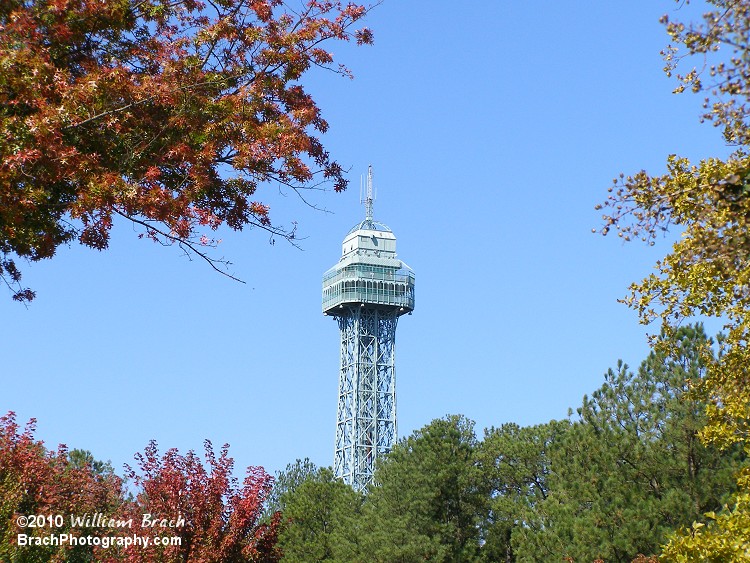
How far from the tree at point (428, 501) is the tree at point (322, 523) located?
4.00ft

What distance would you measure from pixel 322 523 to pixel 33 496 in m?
24.1

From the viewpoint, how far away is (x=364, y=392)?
96.9 meters

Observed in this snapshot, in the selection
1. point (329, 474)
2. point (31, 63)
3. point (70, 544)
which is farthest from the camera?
point (329, 474)

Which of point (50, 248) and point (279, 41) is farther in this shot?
point (279, 41)

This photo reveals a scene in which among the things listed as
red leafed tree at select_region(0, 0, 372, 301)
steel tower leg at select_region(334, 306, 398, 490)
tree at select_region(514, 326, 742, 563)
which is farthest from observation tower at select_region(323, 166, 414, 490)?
red leafed tree at select_region(0, 0, 372, 301)

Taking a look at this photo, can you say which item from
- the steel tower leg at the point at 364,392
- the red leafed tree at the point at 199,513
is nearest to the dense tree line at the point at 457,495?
the red leafed tree at the point at 199,513

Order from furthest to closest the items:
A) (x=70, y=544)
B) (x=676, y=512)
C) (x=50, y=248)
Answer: (x=676, y=512) → (x=70, y=544) → (x=50, y=248)

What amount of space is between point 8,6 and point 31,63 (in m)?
0.80

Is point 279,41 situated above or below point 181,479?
above

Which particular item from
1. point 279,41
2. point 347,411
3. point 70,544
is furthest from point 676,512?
point 347,411

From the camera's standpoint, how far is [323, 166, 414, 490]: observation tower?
95.5 m

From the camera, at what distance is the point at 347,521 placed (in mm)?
40688

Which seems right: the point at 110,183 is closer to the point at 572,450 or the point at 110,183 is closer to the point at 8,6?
A: the point at 8,6

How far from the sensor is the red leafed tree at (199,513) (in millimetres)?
16828
